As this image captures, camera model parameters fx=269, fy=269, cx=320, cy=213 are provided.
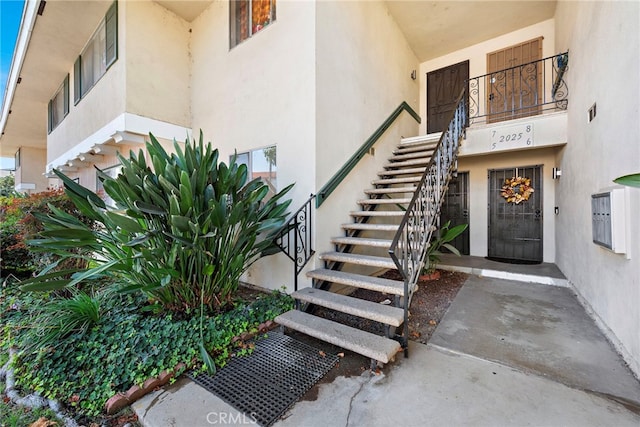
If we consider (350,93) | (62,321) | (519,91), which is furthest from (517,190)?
(62,321)

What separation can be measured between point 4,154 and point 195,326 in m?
21.9

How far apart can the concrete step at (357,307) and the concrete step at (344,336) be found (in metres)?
0.16

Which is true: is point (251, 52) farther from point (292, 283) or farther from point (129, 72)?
point (292, 283)

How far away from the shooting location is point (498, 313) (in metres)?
3.51

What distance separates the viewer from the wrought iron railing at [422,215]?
8.90 ft

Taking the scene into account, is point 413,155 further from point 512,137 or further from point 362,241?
point 362,241

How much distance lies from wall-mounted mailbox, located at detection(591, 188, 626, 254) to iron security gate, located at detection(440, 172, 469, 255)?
3.90 metres

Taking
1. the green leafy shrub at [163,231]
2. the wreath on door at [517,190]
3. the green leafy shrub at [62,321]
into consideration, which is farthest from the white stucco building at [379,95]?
the green leafy shrub at [62,321]

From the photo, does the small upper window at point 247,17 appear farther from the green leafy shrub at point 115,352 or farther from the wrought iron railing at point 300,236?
the green leafy shrub at point 115,352

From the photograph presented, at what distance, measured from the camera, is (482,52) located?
6848 mm

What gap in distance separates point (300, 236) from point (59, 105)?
35.4 feet

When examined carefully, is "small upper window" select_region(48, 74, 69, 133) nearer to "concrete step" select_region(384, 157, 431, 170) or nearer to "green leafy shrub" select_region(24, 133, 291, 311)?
"green leafy shrub" select_region(24, 133, 291, 311)

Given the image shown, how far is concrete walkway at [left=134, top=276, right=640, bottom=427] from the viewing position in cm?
187

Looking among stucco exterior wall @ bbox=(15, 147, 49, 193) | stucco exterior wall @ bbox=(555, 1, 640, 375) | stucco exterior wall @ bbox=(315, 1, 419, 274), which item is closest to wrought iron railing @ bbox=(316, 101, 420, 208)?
stucco exterior wall @ bbox=(315, 1, 419, 274)
